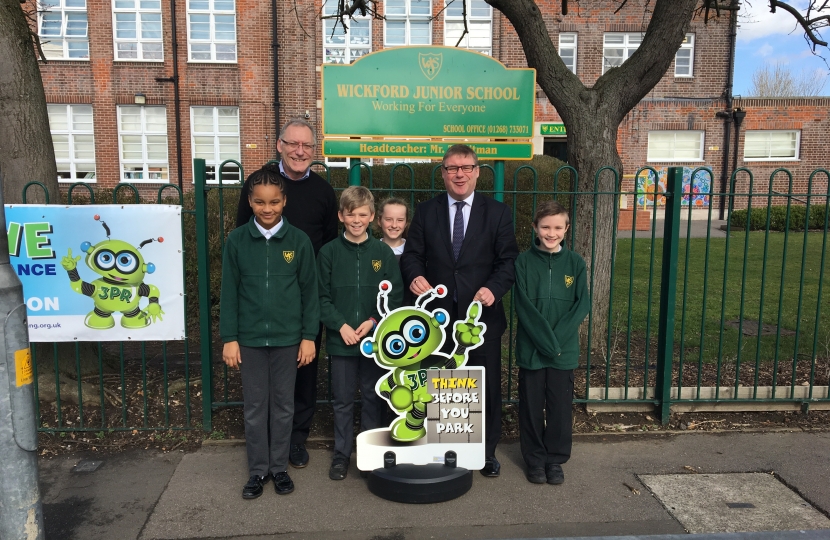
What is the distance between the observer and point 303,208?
3.83 m

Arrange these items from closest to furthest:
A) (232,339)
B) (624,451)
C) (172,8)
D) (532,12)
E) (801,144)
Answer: (232,339)
(624,451)
(532,12)
(172,8)
(801,144)

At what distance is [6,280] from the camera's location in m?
2.44

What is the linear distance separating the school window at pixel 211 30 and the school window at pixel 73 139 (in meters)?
4.15

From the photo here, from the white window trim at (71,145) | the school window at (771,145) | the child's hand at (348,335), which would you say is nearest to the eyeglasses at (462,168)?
the child's hand at (348,335)

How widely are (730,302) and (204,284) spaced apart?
754 cm

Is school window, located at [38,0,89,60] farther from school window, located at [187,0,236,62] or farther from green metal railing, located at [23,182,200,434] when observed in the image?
green metal railing, located at [23,182,200,434]

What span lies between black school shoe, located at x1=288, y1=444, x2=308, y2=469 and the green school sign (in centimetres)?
210

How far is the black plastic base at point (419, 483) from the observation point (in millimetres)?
3391

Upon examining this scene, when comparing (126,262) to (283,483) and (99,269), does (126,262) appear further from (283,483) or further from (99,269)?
(283,483)

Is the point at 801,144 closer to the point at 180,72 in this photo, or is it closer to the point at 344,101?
the point at 180,72

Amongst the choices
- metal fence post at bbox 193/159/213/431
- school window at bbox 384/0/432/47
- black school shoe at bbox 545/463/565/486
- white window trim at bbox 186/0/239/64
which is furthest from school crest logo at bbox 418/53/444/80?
white window trim at bbox 186/0/239/64

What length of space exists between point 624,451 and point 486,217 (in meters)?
1.90

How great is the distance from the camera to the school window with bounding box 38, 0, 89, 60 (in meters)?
20.1

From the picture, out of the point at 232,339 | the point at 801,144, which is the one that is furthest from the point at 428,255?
the point at 801,144
